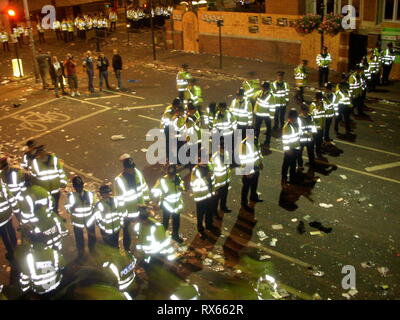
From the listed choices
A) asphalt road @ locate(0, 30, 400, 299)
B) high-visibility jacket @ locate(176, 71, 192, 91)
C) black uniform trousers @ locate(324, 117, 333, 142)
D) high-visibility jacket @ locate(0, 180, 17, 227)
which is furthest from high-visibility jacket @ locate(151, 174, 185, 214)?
high-visibility jacket @ locate(176, 71, 192, 91)

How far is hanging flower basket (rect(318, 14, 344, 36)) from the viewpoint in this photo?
2009 cm

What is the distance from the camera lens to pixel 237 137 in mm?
12633

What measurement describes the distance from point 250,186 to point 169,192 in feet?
8.70

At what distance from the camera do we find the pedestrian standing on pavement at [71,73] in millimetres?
18188

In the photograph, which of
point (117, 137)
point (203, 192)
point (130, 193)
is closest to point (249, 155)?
point (203, 192)

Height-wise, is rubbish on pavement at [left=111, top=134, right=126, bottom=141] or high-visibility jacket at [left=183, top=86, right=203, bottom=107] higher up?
high-visibility jacket at [left=183, top=86, right=203, bottom=107]

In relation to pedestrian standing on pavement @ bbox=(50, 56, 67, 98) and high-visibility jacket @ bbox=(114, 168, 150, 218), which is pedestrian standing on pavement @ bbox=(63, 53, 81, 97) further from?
high-visibility jacket @ bbox=(114, 168, 150, 218)

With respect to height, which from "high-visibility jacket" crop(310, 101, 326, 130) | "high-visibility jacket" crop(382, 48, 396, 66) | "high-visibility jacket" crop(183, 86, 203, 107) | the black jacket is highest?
the black jacket

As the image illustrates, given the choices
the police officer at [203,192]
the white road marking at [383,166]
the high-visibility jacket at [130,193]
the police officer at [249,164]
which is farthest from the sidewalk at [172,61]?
the high-visibility jacket at [130,193]

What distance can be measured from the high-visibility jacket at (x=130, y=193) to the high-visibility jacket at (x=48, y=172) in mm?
1775

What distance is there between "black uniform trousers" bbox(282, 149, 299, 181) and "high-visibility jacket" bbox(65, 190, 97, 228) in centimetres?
475

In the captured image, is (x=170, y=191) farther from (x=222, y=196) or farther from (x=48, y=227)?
(x=48, y=227)

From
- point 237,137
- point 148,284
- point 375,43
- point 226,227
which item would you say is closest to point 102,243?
point 148,284

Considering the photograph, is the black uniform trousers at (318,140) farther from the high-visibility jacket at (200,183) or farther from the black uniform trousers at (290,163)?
the high-visibility jacket at (200,183)
